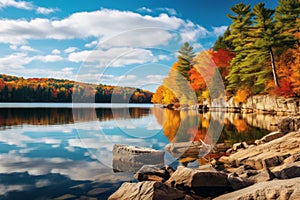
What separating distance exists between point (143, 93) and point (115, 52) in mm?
90110

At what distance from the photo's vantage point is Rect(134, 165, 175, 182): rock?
7953 millimetres

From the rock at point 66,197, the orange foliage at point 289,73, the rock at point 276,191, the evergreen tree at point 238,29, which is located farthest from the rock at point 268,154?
the evergreen tree at point 238,29

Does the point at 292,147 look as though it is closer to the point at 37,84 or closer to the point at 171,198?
the point at 171,198

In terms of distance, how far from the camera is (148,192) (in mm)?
5625

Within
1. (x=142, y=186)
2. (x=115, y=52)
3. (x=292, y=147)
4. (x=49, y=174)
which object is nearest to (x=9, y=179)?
(x=49, y=174)

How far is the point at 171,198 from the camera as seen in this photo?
5895mm

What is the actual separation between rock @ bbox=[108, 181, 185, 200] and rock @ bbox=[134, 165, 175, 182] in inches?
72.4

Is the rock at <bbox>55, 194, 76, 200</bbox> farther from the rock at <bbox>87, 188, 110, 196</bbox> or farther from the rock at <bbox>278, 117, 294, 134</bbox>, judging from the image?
the rock at <bbox>278, 117, 294, 134</bbox>

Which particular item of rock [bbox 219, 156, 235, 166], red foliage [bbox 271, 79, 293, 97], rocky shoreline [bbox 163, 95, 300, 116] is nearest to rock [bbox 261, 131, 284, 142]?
rock [bbox 219, 156, 235, 166]

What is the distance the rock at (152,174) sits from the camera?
795 centimetres

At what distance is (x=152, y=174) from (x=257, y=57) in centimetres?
2587

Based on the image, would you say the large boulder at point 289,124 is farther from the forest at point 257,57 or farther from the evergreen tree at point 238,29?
the evergreen tree at point 238,29

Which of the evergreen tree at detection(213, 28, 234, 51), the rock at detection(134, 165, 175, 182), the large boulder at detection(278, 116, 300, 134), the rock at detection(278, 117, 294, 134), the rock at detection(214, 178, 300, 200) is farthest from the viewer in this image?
the evergreen tree at detection(213, 28, 234, 51)

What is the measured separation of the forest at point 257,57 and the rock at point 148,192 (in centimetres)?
1444
